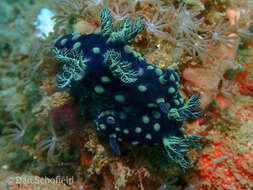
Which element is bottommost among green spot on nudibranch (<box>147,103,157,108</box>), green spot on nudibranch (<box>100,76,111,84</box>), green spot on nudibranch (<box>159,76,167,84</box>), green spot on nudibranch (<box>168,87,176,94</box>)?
green spot on nudibranch (<box>147,103,157,108</box>)

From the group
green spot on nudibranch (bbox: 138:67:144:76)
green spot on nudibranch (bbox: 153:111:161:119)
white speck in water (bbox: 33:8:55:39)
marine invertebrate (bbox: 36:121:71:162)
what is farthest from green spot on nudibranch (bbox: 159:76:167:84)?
white speck in water (bbox: 33:8:55:39)

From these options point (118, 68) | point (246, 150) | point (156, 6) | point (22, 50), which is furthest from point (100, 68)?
point (22, 50)

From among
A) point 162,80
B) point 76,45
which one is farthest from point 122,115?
point 76,45

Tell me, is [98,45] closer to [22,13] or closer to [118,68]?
[118,68]

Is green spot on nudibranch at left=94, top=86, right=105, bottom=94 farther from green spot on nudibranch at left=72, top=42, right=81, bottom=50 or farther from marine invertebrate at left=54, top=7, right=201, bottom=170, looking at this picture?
green spot on nudibranch at left=72, top=42, right=81, bottom=50

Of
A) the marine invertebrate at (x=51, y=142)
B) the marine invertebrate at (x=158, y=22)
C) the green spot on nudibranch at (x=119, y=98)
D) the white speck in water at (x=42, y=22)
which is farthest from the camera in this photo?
the white speck in water at (x=42, y=22)

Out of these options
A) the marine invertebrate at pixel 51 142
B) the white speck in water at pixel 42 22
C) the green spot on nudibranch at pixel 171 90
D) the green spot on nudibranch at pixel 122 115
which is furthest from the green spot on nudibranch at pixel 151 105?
the white speck in water at pixel 42 22

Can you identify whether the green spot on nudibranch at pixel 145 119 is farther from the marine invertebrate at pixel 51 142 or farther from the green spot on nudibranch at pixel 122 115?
the marine invertebrate at pixel 51 142

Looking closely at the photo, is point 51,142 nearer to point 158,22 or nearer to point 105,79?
point 105,79
